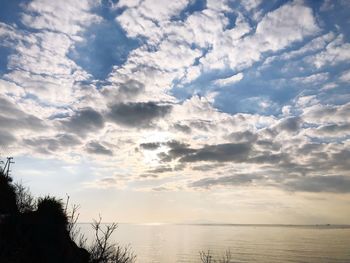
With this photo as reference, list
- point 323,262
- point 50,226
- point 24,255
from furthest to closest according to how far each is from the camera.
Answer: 1. point 323,262
2. point 50,226
3. point 24,255

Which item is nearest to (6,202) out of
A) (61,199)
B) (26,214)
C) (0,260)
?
(26,214)

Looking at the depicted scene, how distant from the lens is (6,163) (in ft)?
135

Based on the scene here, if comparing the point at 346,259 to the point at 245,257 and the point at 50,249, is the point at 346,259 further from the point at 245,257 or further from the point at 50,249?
the point at 50,249

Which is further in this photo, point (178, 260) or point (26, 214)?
point (178, 260)

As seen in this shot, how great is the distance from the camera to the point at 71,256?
108 feet

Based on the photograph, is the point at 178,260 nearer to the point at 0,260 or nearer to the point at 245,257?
the point at 245,257

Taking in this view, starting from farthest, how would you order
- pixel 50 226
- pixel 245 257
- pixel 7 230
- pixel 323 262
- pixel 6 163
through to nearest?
pixel 245 257
pixel 323 262
pixel 6 163
pixel 50 226
pixel 7 230

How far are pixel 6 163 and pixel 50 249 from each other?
1473 centimetres

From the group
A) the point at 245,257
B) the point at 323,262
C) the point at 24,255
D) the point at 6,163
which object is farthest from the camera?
the point at 245,257

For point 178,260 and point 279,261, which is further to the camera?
point 178,260

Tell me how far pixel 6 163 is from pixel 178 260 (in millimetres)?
111260

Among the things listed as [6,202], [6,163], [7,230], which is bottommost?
[7,230]

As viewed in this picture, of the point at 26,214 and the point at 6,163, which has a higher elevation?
the point at 6,163

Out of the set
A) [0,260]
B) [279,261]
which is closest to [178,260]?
[279,261]
